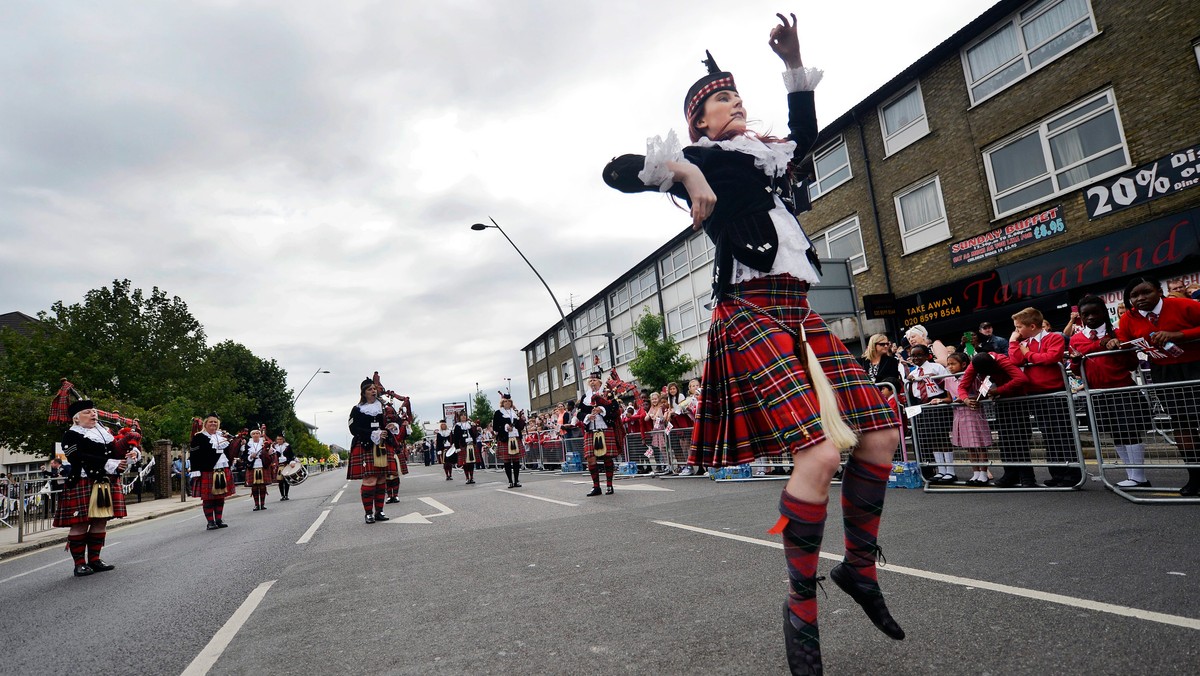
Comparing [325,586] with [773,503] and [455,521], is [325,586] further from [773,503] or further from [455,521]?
[773,503]

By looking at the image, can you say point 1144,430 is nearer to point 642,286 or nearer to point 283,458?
point 283,458

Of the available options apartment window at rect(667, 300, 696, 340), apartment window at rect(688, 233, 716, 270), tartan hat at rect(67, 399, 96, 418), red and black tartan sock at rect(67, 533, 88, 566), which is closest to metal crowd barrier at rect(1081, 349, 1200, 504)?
red and black tartan sock at rect(67, 533, 88, 566)

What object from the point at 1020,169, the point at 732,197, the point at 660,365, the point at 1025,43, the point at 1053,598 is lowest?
the point at 1053,598

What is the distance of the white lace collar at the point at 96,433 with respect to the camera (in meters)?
8.04

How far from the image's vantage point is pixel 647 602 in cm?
364

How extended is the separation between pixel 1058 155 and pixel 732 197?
1645 centimetres

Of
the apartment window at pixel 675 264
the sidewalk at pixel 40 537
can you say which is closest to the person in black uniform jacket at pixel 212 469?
the sidewalk at pixel 40 537

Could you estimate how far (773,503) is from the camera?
7508 millimetres

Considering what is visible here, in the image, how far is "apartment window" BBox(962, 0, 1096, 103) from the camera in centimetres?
1505

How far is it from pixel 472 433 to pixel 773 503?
1518 cm

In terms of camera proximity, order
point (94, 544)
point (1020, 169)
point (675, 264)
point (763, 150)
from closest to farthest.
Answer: point (763, 150)
point (94, 544)
point (1020, 169)
point (675, 264)

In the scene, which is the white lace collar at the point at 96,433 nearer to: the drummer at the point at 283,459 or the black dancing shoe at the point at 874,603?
the black dancing shoe at the point at 874,603

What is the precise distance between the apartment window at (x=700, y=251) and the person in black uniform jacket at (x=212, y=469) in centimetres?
2421

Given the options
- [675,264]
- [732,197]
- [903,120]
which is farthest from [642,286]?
[732,197]
